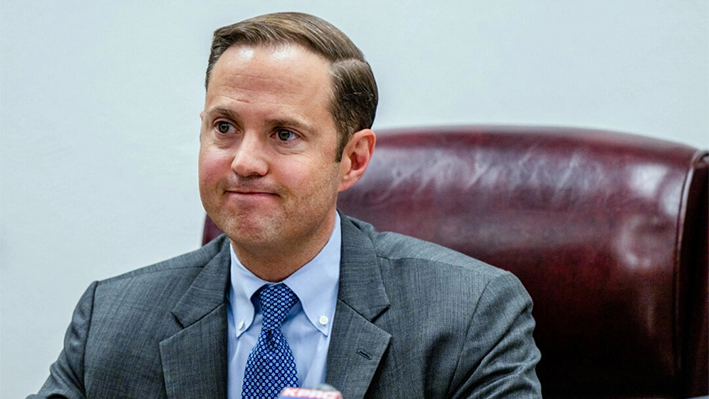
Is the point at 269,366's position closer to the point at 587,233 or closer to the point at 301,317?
the point at 301,317

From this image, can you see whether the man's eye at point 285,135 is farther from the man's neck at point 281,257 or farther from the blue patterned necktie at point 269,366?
the blue patterned necktie at point 269,366

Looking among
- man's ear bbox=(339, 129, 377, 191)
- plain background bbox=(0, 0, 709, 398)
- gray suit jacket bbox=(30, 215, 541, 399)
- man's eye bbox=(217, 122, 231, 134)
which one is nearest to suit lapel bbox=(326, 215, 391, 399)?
gray suit jacket bbox=(30, 215, 541, 399)

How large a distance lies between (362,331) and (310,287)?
0.15 m

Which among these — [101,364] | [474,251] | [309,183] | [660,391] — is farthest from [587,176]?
[101,364]

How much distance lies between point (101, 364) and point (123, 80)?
1.12m

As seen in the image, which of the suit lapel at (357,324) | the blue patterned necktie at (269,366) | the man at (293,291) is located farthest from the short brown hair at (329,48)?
the blue patterned necktie at (269,366)

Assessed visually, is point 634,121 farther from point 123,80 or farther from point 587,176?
point 123,80

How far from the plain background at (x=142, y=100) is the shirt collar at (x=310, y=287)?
87 cm

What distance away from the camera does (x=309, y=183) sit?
4.93 feet

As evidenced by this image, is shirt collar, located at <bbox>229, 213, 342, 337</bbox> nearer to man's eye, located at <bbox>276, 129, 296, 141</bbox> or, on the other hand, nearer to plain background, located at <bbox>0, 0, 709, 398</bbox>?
man's eye, located at <bbox>276, 129, 296, 141</bbox>

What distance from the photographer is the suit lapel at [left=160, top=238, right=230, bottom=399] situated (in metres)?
1.54

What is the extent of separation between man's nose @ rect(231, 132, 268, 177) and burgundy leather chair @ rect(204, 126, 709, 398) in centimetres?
49

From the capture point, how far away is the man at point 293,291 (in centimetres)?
148

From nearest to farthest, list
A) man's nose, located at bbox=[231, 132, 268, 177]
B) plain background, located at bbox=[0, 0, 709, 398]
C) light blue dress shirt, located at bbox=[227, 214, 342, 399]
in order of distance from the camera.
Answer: man's nose, located at bbox=[231, 132, 268, 177] < light blue dress shirt, located at bbox=[227, 214, 342, 399] < plain background, located at bbox=[0, 0, 709, 398]
